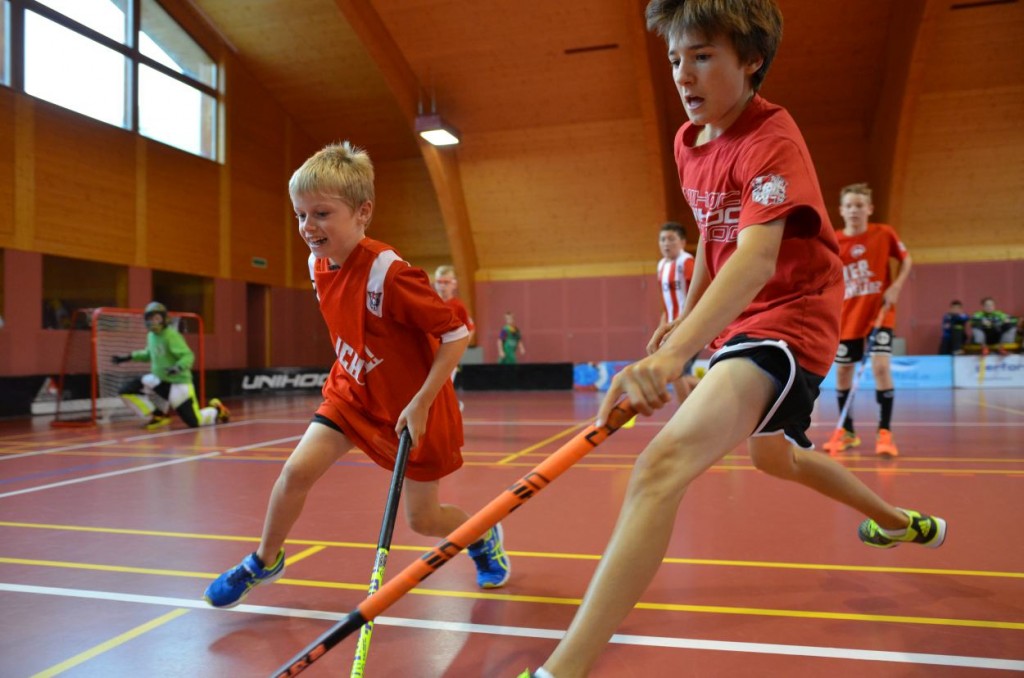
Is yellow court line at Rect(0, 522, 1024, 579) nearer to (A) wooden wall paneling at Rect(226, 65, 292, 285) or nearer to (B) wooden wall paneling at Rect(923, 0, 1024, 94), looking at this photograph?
(B) wooden wall paneling at Rect(923, 0, 1024, 94)

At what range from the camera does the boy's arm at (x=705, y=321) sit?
1370 mm

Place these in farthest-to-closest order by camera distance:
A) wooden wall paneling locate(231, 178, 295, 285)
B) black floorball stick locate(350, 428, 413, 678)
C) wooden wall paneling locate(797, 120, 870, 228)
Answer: wooden wall paneling locate(231, 178, 295, 285)
wooden wall paneling locate(797, 120, 870, 228)
black floorball stick locate(350, 428, 413, 678)

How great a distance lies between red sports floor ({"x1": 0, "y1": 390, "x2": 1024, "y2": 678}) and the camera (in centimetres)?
204

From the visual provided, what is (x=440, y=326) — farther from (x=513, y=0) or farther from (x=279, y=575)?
(x=513, y=0)

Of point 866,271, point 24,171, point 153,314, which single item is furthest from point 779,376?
point 24,171

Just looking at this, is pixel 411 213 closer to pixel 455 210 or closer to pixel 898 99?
pixel 455 210

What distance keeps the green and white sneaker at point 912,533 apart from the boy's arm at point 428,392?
1634 mm

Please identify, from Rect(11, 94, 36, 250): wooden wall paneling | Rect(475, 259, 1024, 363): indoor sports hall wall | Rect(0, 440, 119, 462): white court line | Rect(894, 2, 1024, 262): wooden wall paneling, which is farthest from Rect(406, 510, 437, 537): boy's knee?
Rect(475, 259, 1024, 363): indoor sports hall wall

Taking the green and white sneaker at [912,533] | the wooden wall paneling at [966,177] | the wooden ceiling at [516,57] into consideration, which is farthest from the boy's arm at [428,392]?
the wooden wall paneling at [966,177]

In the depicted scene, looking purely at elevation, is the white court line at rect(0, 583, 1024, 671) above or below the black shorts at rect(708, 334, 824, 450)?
below

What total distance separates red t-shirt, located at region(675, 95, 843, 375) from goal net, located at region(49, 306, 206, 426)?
8.82 meters

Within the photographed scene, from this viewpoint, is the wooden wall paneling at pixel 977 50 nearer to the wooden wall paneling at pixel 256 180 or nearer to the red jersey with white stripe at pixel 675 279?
the red jersey with white stripe at pixel 675 279

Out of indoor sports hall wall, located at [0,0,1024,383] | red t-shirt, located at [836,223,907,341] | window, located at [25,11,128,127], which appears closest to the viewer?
red t-shirt, located at [836,223,907,341]

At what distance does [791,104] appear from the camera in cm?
1664
